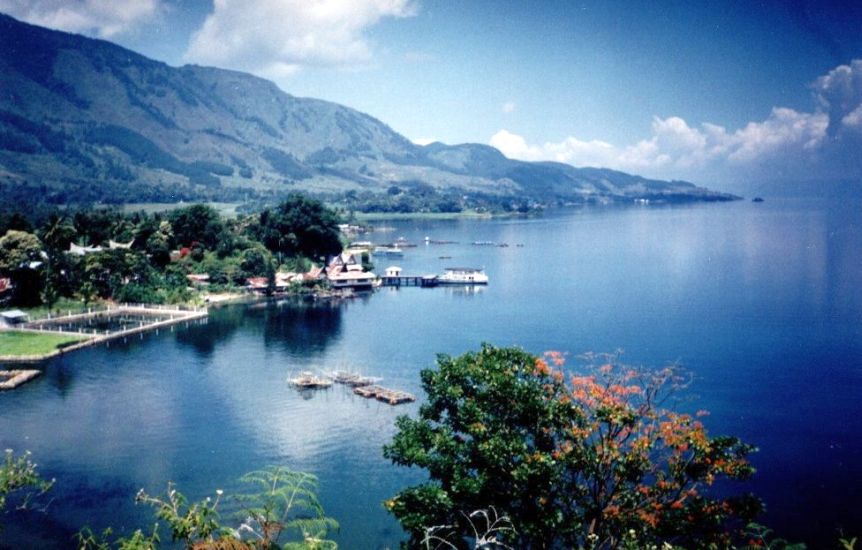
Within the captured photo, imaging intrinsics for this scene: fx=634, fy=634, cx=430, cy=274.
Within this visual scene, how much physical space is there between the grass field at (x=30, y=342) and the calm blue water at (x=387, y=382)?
1.89 m

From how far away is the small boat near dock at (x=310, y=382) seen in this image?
1501 inches

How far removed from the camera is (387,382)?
38875 millimetres

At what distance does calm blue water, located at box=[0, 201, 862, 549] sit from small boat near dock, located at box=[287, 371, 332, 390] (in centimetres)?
87

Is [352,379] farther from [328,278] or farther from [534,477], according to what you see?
[328,278]

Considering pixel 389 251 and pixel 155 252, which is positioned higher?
pixel 155 252

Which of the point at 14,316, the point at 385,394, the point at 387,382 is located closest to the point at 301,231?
the point at 14,316

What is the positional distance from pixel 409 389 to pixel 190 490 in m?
14.9

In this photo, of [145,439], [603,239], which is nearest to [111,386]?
[145,439]

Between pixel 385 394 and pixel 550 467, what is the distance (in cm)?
2213

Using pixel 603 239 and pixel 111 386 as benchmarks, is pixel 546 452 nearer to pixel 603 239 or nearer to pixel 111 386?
pixel 111 386

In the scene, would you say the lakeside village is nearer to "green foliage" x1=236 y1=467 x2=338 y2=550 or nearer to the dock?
the dock

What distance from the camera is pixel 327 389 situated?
37875 mm

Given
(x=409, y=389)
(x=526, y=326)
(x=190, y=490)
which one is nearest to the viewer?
(x=190, y=490)

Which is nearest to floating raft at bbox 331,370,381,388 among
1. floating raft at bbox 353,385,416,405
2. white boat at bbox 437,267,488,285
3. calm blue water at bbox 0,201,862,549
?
floating raft at bbox 353,385,416,405
